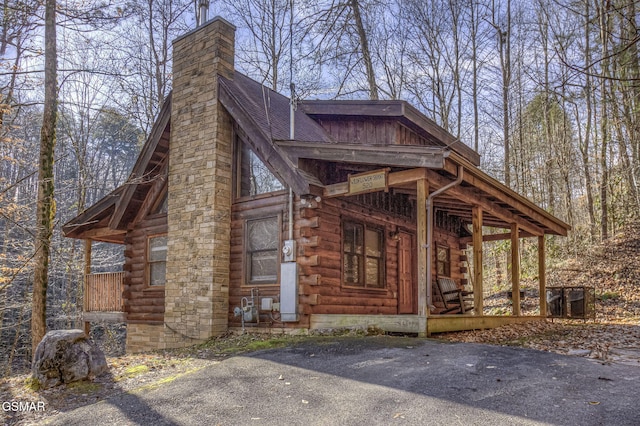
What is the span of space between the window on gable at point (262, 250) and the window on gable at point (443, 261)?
235 inches

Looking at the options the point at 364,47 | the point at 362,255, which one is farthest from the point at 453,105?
the point at 362,255

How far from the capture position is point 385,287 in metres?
12.2

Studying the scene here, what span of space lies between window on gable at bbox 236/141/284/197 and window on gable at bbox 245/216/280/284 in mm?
715

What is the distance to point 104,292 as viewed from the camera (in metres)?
13.9

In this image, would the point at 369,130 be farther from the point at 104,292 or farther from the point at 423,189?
the point at 104,292

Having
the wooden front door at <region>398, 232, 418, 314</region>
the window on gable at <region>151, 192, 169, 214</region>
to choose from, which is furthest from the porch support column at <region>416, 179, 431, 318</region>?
the window on gable at <region>151, 192, 169, 214</region>

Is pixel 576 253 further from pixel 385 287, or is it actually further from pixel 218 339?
pixel 218 339

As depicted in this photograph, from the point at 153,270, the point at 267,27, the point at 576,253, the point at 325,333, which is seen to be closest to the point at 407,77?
the point at 267,27

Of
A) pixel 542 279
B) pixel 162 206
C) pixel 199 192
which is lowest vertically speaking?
pixel 542 279

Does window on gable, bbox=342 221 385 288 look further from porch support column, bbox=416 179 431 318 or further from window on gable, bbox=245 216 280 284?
porch support column, bbox=416 179 431 318

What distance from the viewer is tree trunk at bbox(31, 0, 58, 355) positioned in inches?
415

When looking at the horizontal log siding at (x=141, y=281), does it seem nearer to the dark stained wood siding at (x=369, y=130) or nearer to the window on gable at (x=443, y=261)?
the dark stained wood siding at (x=369, y=130)

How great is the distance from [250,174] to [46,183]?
4.20m

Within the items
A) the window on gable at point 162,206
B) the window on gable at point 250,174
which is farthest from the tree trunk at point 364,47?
the window on gable at point 162,206
